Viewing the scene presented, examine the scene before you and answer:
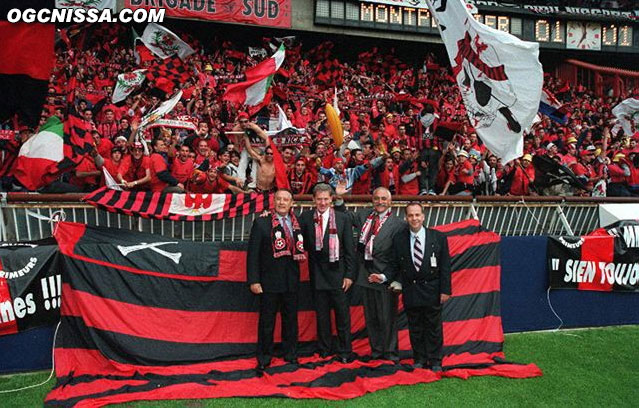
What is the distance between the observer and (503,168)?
10883 mm

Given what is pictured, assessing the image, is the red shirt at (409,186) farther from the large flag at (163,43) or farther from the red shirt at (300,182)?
the large flag at (163,43)

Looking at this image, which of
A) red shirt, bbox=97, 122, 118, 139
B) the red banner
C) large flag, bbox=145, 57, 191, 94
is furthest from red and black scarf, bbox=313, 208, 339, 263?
the red banner

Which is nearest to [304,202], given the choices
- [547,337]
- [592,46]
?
[547,337]

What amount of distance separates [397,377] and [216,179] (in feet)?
12.3

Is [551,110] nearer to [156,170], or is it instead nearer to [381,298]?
[381,298]

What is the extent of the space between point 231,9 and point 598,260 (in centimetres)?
1733

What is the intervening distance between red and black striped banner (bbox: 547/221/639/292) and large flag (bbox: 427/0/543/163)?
6.16 ft

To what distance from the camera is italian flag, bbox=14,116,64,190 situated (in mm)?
7105

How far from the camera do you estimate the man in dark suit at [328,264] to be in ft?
20.8

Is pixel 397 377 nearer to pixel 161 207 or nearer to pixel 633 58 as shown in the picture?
pixel 161 207

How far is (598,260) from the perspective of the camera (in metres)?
8.20

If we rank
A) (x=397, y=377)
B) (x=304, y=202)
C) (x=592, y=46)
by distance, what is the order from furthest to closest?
(x=592, y=46)
(x=304, y=202)
(x=397, y=377)

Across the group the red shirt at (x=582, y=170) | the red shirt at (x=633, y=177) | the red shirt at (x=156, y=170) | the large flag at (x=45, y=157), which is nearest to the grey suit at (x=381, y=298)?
the red shirt at (x=156, y=170)

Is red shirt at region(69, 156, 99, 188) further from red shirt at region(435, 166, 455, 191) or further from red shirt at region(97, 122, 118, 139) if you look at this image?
red shirt at region(435, 166, 455, 191)
